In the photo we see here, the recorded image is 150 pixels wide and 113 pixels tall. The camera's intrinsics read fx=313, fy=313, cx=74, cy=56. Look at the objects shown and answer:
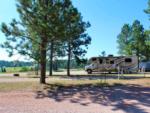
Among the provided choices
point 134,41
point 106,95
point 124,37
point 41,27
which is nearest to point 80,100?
point 106,95

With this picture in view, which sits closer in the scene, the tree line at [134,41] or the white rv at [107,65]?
the white rv at [107,65]

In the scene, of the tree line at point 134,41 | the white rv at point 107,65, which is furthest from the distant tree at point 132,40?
the white rv at point 107,65

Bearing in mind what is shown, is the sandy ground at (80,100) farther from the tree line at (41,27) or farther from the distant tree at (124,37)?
the distant tree at (124,37)

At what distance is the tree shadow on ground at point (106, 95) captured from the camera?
15102 mm

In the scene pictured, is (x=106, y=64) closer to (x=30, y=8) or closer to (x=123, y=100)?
(x=30, y=8)

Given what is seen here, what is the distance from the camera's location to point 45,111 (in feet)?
46.2

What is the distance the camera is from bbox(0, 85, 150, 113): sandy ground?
14305 millimetres

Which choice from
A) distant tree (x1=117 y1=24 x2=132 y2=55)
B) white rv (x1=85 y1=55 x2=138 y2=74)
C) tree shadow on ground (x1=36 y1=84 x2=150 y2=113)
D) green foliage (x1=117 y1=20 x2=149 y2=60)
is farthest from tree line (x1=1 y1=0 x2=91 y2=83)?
distant tree (x1=117 y1=24 x2=132 y2=55)

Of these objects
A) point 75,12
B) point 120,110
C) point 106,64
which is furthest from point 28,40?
point 106,64

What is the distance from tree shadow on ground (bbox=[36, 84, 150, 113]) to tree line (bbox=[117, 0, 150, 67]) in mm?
39407

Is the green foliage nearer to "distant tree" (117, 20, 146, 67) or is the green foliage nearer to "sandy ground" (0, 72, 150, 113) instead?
"distant tree" (117, 20, 146, 67)

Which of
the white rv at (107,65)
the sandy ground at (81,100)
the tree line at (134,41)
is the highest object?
the tree line at (134,41)

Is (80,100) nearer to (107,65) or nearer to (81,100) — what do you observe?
(81,100)

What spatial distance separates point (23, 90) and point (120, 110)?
25.5 feet
